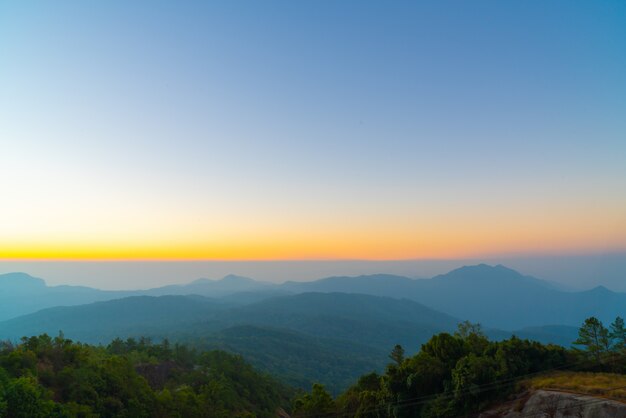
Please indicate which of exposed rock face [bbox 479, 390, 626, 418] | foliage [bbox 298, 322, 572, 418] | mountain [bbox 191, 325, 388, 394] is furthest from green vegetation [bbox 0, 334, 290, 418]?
mountain [bbox 191, 325, 388, 394]

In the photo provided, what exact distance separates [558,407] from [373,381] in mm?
27415

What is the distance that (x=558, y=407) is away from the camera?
84.8 ft

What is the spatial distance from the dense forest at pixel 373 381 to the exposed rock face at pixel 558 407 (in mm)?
3452

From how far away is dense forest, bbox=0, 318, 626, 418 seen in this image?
34.1 meters

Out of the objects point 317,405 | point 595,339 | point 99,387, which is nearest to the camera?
point 595,339

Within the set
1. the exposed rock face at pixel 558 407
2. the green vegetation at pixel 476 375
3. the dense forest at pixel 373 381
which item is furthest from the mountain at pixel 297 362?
the exposed rock face at pixel 558 407

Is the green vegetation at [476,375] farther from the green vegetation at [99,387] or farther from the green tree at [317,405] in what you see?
the green vegetation at [99,387]

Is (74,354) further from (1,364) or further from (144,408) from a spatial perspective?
(144,408)

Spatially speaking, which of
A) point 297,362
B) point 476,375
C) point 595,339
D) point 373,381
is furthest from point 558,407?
point 297,362

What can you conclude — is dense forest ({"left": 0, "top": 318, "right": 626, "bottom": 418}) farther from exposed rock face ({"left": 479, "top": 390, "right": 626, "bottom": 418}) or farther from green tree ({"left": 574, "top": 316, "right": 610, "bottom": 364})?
exposed rock face ({"left": 479, "top": 390, "right": 626, "bottom": 418})

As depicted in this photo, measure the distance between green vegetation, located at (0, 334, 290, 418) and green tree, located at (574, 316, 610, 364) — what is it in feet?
159

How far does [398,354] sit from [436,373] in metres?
10.8

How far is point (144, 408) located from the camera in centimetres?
4697

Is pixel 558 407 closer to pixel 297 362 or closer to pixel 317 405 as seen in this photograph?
pixel 317 405
